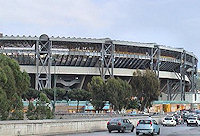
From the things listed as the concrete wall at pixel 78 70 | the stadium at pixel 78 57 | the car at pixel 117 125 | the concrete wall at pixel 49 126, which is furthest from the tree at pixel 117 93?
the car at pixel 117 125

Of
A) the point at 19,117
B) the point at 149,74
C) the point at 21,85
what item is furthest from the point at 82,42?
the point at 19,117

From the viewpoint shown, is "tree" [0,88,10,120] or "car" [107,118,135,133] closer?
"tree" [0,88,10,120]

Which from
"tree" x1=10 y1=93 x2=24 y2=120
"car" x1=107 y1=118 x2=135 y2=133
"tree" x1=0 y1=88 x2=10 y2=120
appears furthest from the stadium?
"tree" x1=0 y1=88 x2=10 y2=120

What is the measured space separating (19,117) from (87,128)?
259 inches

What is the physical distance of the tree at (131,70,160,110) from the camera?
280ft

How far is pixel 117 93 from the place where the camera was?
255 ft

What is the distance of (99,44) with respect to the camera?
10762 cm

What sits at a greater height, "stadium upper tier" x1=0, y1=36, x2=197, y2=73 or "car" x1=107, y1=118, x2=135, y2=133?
"stadium upper tier" x1=0, y1=36, x2=197, y2=73

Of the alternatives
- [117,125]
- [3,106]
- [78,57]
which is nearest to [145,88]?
[78,57]

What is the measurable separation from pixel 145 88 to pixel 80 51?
25903 millimetres

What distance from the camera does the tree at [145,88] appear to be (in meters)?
85.2

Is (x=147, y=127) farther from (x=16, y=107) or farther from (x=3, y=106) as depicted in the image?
(x=16, y=107)

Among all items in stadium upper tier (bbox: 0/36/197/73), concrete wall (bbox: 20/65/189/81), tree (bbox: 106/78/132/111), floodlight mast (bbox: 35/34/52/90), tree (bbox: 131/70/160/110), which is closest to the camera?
tree (bbox: 106/78/132/111)

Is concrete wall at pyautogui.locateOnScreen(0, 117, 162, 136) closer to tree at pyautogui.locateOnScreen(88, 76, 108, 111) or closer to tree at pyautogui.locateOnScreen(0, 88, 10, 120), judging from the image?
tree at pyautogui.locateOnScreen(0, 88, 10, 120)
